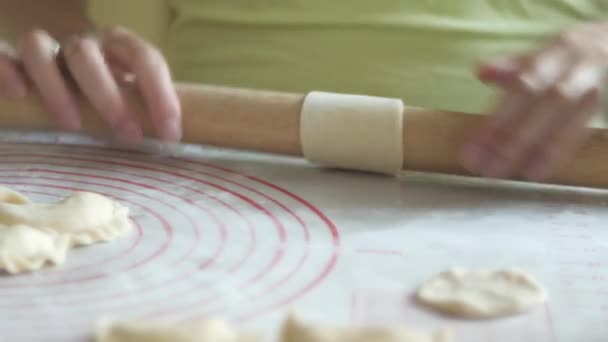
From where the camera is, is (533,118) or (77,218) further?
(533,118)

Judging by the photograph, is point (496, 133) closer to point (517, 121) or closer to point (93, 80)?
point (517, 121)

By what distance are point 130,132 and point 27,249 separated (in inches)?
10.9

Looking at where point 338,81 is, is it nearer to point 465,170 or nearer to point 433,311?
point 465,170

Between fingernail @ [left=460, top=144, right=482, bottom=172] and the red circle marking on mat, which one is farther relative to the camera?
fingernail @ [left=460, top=144, right=482, bottom=172]

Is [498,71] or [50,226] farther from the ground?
[498,71]

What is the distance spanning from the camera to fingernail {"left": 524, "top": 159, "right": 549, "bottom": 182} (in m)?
0.77

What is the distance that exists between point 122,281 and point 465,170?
416 millimetres

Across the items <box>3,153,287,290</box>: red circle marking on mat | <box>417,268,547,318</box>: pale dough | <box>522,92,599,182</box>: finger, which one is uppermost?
<box>522,92,599,182</box>: finger

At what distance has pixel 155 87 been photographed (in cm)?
85

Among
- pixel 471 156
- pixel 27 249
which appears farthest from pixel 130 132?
pixel 471 156

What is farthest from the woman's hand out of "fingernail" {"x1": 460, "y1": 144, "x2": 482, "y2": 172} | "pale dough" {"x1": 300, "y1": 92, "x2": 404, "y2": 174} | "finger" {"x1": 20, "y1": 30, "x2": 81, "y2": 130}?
"fingernail" {"x1": 460, "y1": 144, "x2": 482, "y2": 172}

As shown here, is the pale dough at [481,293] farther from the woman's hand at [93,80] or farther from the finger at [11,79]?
the finger at [11,79]

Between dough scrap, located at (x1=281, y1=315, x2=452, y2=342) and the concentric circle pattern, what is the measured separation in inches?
2.4

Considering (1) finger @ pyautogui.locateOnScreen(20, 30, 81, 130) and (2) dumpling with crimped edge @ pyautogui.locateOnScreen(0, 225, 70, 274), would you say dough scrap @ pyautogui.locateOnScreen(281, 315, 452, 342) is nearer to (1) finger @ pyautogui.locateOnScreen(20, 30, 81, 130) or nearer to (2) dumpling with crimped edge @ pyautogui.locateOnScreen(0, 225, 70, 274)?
(2) dumpling with crimped edge @ pyautogui.locateOnScreen(0, 225, 70, 274)
